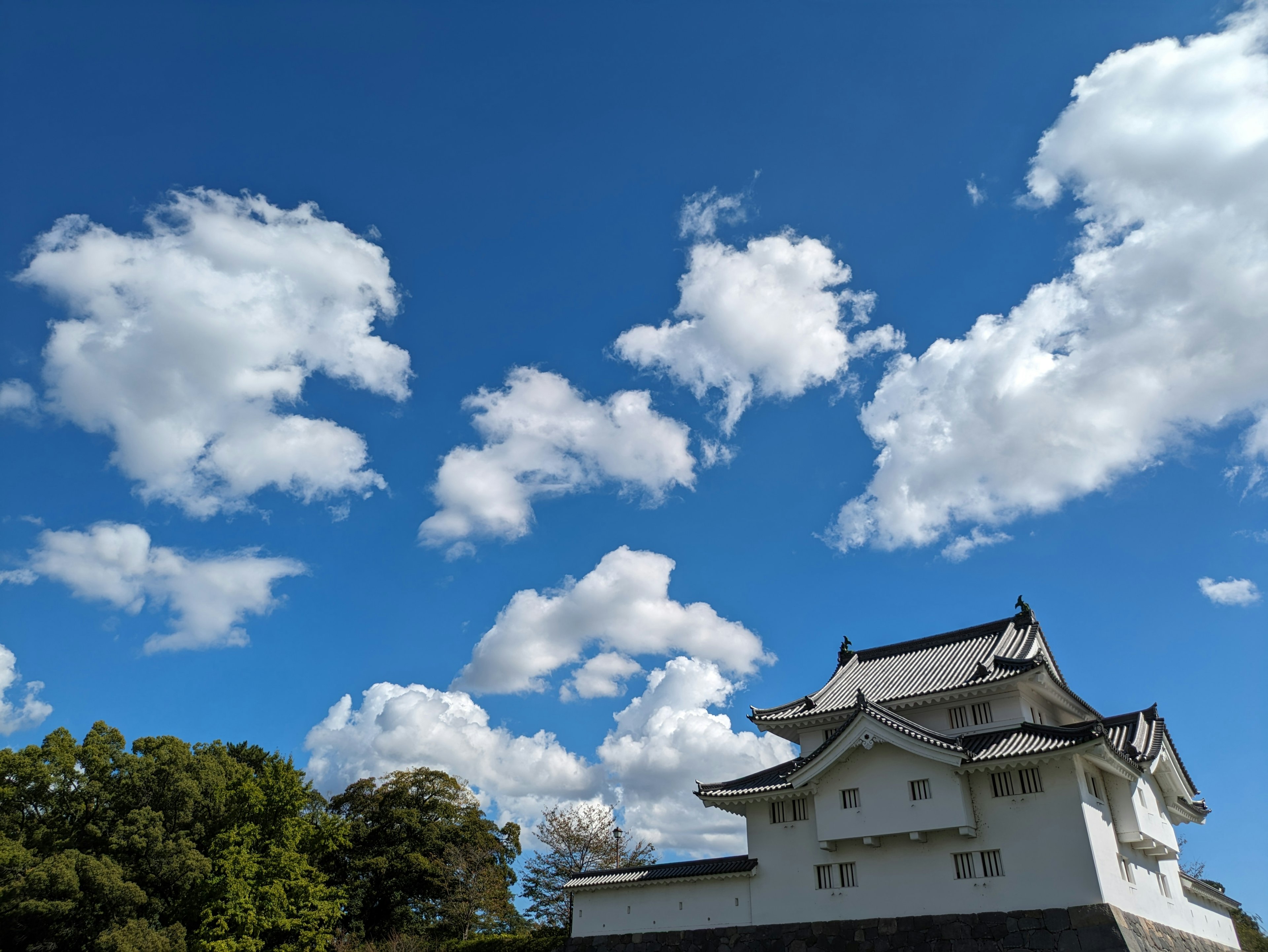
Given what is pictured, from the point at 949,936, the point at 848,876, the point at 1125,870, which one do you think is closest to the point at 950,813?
the point at 949,936

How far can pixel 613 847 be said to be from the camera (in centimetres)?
4075

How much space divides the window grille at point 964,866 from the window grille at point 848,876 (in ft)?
9.99

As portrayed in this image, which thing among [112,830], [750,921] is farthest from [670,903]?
[112,830]

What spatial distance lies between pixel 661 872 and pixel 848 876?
666cm

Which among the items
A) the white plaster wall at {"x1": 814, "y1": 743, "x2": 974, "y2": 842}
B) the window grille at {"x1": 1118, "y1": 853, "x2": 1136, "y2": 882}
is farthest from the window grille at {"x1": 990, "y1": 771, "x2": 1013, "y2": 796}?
the window grille at {"x1": 1118, "y1": 853, "x2": 1136, "y2": 882}

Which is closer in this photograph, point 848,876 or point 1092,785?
point 1092,785

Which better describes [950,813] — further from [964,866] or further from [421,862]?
[421,862]

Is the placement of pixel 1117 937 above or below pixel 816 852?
below

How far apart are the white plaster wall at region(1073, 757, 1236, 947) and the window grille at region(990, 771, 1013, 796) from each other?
180 centimetres

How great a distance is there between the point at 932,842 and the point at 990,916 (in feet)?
7.51

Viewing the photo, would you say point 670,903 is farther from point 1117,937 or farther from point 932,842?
point 1117,937

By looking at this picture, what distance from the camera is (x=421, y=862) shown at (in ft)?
142

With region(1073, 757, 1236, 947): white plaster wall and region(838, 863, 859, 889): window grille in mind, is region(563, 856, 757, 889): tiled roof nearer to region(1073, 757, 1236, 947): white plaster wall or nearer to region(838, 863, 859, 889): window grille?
region(838, 863, 859, 889): window grille

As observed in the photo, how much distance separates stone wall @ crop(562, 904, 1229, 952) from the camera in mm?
20688
